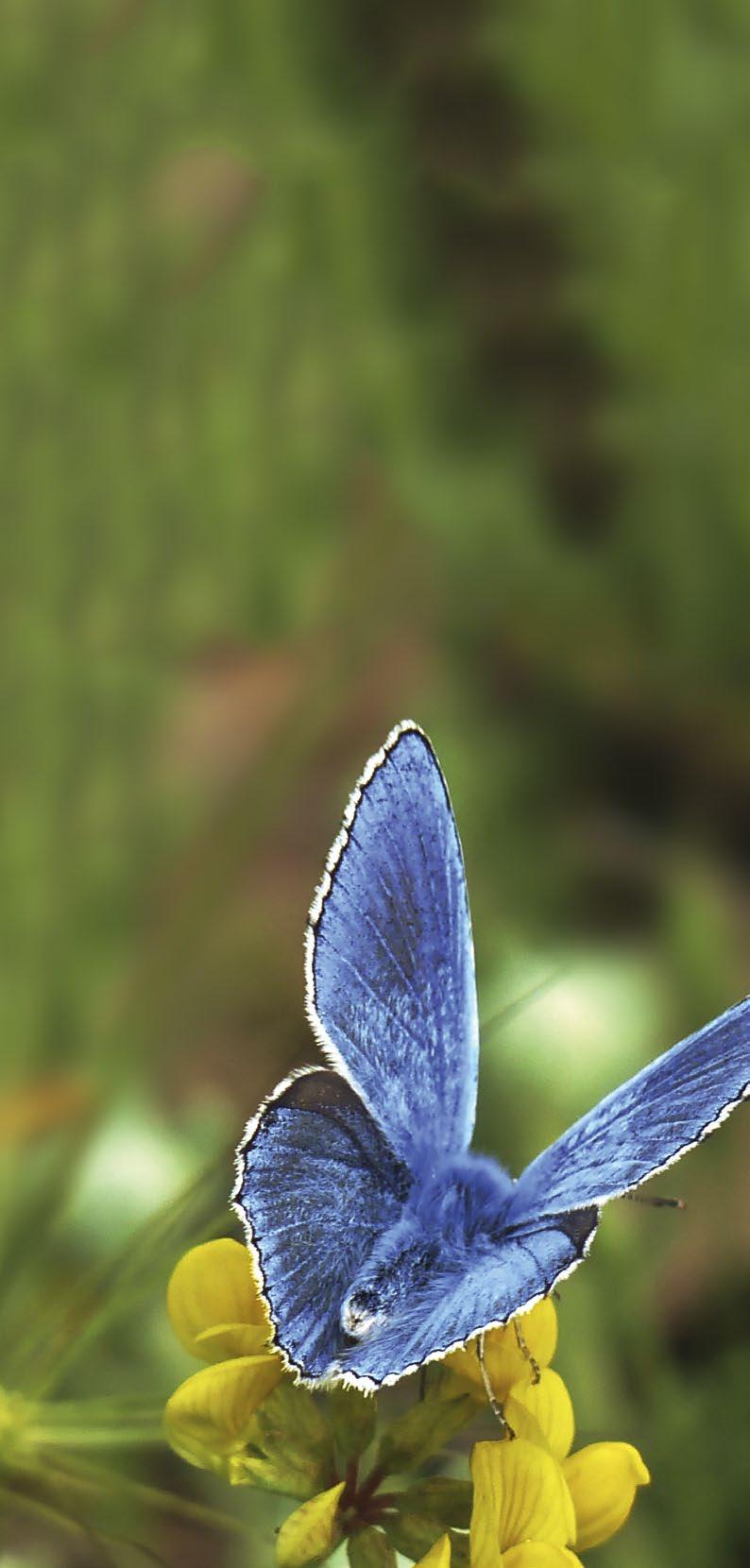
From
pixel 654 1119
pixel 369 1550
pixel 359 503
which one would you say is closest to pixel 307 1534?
pixel 369 1550

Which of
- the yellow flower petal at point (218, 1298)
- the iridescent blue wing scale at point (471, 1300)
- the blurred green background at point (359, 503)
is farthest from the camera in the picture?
the blurred green background at point (359, 503)

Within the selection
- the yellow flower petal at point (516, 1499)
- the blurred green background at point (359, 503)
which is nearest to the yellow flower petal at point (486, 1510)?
the yellow flower petal at point (516, 1499)

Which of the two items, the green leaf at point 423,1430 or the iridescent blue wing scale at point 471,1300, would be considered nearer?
the iridescent blue wing scale at point 471,1300

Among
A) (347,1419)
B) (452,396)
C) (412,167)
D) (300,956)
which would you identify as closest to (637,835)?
(300,956)

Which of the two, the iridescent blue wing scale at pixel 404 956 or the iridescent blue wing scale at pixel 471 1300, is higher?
the iridescent blue wing scale at pixel 404 956

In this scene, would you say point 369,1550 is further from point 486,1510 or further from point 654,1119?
point 654,1119

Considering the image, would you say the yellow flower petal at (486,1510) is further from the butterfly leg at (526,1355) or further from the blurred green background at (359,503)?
the blurred green background at (359,503)

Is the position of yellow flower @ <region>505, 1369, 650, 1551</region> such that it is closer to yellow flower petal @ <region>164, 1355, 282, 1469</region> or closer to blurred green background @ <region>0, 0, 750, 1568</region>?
yellow flower petal @ <region>164, 1355, 282, 1469</region>

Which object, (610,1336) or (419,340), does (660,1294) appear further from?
(419,340)
